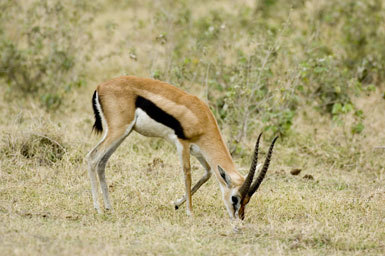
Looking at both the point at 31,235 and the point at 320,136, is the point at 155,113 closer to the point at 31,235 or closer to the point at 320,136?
the point at 31,235

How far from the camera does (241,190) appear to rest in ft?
18.9

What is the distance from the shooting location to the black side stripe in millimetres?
6176

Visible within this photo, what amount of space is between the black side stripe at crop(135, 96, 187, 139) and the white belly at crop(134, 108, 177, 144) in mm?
40

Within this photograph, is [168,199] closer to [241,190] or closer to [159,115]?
[159,115]

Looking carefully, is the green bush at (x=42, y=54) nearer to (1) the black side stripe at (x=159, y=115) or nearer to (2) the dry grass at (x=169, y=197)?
(2) the dry grass at (x=169, y=197)

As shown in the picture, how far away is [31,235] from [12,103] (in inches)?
217

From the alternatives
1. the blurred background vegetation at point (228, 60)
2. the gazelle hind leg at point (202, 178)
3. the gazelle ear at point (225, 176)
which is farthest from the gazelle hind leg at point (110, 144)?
the blurred background vegetation at point (228, 60)

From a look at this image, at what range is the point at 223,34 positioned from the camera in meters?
10.1

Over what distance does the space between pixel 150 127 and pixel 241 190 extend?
4.06 feet

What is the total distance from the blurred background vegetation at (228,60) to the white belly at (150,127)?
2042 mm

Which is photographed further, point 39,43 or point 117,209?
point 39,43

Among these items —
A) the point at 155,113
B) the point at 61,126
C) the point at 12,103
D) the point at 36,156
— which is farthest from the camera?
the point at 12,103

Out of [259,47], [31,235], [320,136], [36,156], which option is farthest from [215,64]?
[31,235]

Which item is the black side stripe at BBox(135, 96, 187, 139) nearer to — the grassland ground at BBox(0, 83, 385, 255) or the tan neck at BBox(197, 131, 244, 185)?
the tan neck at BBox(197, 131, 244, 185)
